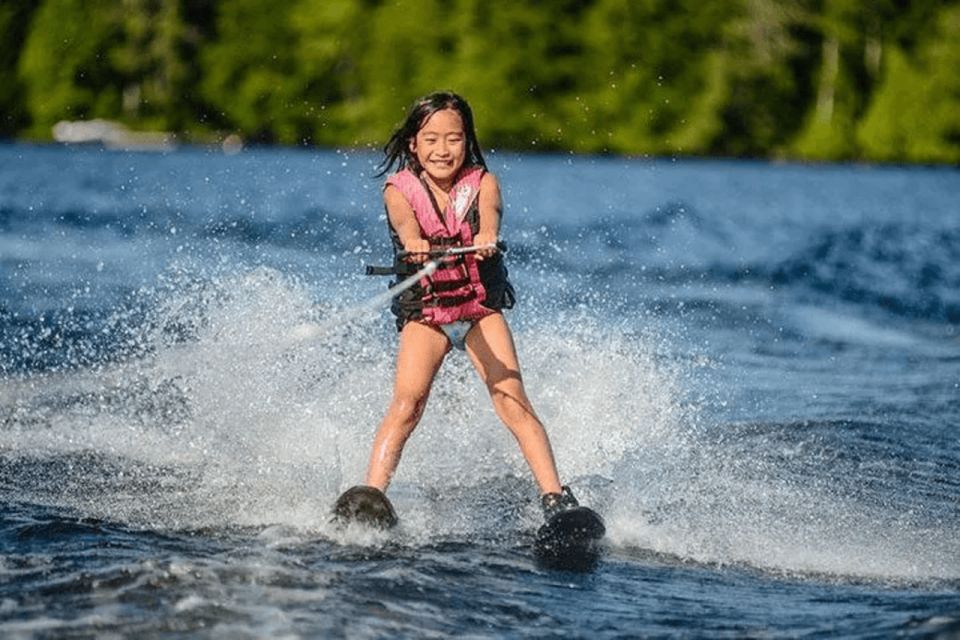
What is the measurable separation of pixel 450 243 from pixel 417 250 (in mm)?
279

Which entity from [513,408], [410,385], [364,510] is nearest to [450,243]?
[410,385]

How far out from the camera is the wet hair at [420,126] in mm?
6344

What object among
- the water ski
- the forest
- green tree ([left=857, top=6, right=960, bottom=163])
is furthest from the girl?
green tree ([left=857, top=6, right=960, bottom=163])

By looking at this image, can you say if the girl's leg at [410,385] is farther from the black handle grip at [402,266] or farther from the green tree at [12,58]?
the green tree at [12,58]

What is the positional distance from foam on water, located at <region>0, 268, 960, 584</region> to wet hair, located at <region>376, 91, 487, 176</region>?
2.70 feet

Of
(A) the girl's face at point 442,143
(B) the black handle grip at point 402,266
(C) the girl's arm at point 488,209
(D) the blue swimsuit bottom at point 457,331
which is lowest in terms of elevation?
(D) the blue swimsuit bottom at point 457,331

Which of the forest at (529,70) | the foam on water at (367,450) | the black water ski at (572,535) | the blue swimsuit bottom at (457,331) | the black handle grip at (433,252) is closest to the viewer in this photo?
the black water ski at (572,535)

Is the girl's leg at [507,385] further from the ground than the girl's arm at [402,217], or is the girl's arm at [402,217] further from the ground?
the girl's arm at [402,217]

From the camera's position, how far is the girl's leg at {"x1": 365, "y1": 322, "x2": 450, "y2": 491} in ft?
20.8

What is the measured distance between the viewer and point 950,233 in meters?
28.4

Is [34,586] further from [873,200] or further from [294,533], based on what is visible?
[873,200]

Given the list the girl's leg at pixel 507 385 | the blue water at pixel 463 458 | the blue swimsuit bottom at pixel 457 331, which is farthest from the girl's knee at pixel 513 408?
the blue water at pixel 463 458

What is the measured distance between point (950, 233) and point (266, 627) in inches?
999

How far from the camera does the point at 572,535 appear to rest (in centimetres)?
594
